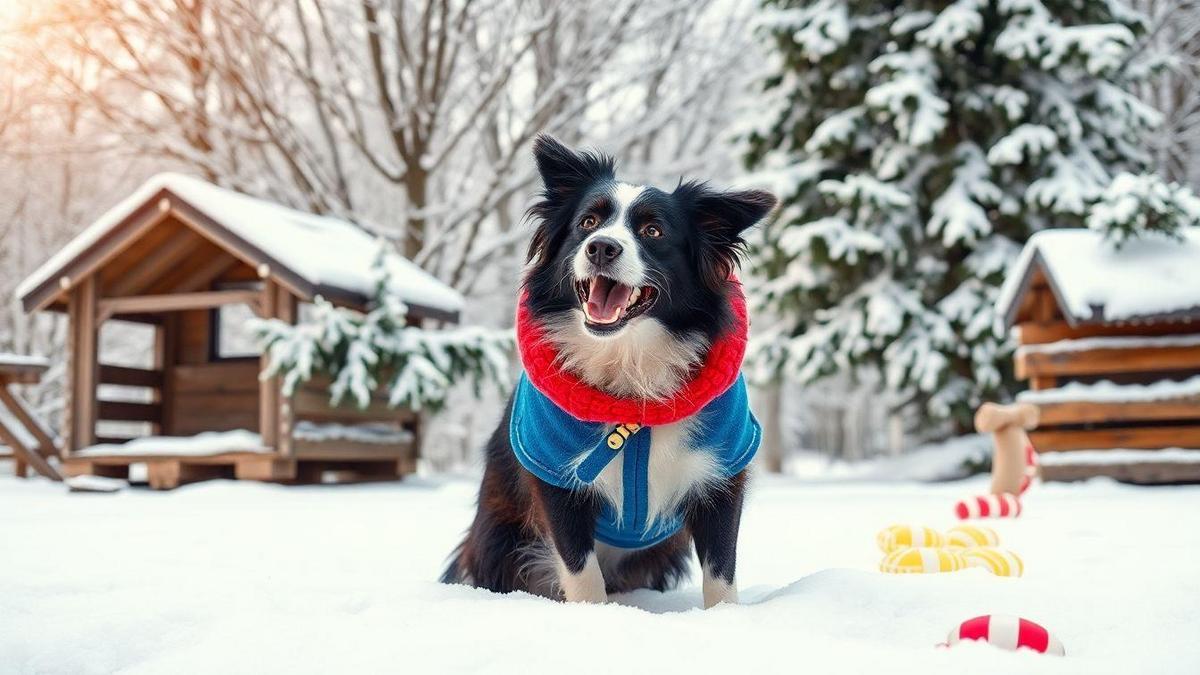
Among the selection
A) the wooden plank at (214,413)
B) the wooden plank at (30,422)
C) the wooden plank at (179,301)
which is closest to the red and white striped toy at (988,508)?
the wooden plank at (179,301)

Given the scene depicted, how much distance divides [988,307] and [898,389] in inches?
48.5

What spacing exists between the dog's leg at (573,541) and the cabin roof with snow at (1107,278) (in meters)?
4.94

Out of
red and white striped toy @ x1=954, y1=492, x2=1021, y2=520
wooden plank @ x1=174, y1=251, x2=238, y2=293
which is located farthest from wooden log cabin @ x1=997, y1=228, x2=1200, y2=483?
wooden plank @ x1=174, y1=251, x2=238, y2=293

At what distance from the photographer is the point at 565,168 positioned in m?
2.81

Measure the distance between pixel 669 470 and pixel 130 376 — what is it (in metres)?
7.34

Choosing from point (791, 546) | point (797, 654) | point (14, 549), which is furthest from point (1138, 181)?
point (14, 549)

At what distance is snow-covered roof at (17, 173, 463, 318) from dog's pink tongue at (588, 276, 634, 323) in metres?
5.22

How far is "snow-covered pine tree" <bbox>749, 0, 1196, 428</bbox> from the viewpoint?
28.4 feet

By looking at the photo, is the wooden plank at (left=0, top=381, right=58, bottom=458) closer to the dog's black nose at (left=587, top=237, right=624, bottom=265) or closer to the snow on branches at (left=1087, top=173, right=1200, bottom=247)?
the dog's black nose at (left=587, top=237, right=624, bottom=265)

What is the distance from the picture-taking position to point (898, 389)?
30.7 ft

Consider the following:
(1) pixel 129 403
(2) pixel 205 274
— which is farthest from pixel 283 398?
(2) pixel 205 274

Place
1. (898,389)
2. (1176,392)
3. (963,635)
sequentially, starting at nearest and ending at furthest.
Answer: (963,635) → (1176,392) → (898,389)

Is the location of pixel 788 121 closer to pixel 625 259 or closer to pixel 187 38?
pixel 187 38

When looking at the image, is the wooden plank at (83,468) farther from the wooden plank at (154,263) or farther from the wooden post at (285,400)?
the wooden post at (285,400)
